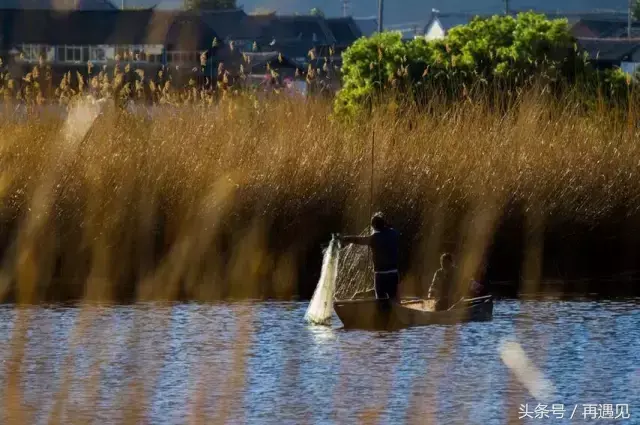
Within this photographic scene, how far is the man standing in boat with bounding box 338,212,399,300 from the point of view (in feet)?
68.5

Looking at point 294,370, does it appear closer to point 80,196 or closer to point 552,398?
point 552,398

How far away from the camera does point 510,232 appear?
27.0m

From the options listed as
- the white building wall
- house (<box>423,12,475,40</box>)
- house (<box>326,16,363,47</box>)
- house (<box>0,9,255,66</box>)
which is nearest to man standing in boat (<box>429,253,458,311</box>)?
house (<box>0,9,255,66</box>)

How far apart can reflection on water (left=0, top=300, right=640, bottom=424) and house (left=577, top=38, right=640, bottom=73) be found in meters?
78.1

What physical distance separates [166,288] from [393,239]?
544 centimetres

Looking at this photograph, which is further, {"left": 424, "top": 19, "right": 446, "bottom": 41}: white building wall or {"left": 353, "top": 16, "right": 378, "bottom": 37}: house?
{"left": 353, "top": 16, "right": 378, "bottom": 37}: house

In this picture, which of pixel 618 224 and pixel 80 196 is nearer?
pixel 80 196

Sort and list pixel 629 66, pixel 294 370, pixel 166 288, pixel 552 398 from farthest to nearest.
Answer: pixel 629 66 → pixel 166 288 → pixel 294 370 → pixel 552 398

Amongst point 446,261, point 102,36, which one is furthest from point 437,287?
point 102,36

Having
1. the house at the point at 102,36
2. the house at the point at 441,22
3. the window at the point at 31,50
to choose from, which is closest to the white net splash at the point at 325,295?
the house at the point at 102,36

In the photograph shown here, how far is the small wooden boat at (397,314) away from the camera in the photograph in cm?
2075

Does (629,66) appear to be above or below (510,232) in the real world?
above

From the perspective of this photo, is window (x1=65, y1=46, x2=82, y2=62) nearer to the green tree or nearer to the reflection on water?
the green tree

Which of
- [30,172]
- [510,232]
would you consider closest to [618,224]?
[510,232]
